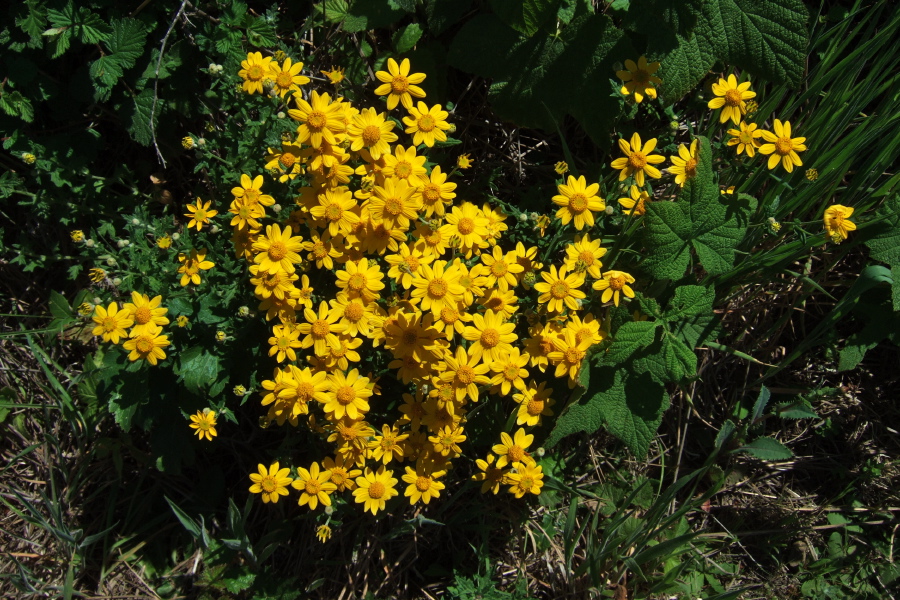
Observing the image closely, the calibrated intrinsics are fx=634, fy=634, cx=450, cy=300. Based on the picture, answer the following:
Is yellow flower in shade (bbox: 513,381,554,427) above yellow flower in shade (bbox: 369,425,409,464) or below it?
above

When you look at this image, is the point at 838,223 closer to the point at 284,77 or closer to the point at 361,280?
the point at 361,280

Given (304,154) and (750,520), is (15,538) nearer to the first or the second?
(304,154)

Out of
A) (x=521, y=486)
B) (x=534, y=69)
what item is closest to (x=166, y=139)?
(x=534, y=69)

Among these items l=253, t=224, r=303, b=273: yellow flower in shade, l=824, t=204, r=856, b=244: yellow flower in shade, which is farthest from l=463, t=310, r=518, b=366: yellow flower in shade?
l=824, t=204, r=856, b=244: yellow flower in shade

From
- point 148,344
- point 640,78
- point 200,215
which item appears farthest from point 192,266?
point 640,78

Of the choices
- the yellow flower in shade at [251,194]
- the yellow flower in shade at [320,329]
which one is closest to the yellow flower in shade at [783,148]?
the yellow flower in shade at [320,329]

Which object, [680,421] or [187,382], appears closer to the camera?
[187,382]

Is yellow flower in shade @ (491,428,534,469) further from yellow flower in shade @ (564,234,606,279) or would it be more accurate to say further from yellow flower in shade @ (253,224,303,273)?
yellow flower in shade @ (253,224,303,273)
